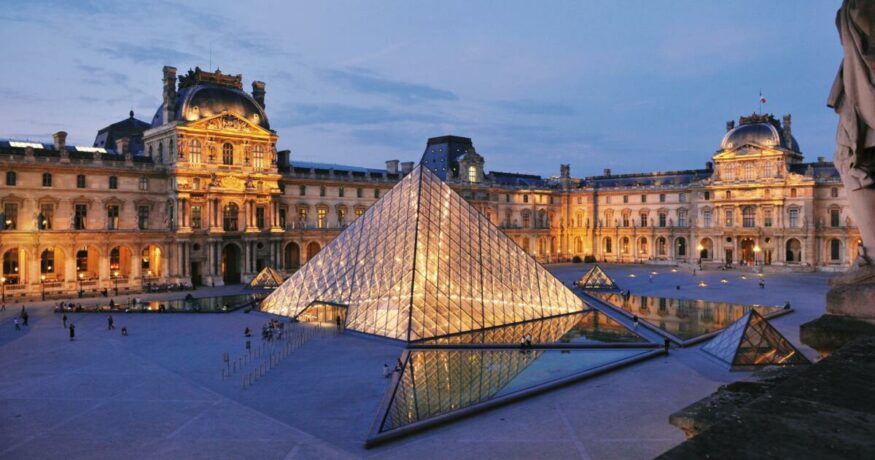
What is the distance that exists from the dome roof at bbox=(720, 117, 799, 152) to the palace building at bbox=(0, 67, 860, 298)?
0.48 ft

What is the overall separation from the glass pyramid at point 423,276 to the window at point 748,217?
35.1 metres

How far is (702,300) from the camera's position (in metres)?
34.1

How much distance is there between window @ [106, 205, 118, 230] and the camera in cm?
3878

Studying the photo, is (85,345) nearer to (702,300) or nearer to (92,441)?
(92,441)

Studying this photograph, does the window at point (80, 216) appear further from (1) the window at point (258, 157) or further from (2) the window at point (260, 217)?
(1) the window at point (258, 157)

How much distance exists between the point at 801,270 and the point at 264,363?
48.8 m

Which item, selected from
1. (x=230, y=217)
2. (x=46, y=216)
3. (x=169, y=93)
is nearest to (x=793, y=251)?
(x=230, y=217)

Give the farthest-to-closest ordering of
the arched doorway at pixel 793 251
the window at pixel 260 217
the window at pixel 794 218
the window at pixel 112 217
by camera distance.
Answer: the arched doorway at pixel 793 251 → the window at pixel 794 218 → the window at pixel 260 217 → the window at pixel 112 217

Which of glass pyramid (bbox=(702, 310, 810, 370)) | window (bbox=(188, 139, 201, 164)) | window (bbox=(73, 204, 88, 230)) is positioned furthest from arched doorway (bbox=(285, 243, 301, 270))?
glass pyramid (bbox=(702, 310, 810, 370))

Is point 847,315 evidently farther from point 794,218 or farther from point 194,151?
point 794,218

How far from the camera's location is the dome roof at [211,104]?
133 feet

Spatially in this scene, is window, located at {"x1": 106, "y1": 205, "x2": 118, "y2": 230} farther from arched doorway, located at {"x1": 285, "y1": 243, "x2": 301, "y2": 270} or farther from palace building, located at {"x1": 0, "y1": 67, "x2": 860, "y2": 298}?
arched doorway, located at {"x1": 285, "y1": 243, "x2": 301, "y2": 270}

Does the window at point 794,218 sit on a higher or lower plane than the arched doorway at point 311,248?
higher

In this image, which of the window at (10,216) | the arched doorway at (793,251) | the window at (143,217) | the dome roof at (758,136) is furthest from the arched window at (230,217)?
the arched doorway at (793,251)
